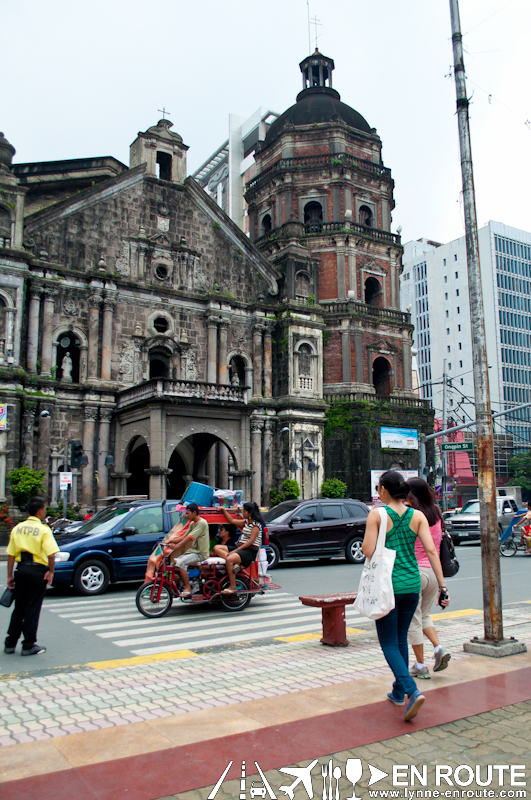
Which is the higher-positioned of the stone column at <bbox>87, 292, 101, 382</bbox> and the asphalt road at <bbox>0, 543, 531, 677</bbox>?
the stone column at <bbox>87, 292, 101, 382</bbox>

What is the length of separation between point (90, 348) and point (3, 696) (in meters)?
24.8

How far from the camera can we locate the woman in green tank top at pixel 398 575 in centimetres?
542

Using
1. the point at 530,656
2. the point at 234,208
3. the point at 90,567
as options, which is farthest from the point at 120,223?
the point at 234,208

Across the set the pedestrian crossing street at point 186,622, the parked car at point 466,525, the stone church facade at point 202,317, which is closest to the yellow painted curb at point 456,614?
the pedestrian crossing street at point 186,622

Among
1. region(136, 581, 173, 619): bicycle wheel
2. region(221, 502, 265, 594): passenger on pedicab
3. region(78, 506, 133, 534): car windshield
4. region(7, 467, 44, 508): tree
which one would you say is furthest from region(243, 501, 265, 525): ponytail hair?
region(7, 467, 44, 508): tree

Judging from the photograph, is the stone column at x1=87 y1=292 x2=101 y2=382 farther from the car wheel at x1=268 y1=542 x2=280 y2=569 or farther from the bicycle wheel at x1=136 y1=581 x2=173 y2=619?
the bicycle wheel at x1=136 y1=581 x2=173 y2=619

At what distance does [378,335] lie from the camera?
40.2 metres

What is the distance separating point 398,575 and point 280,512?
44.4ft

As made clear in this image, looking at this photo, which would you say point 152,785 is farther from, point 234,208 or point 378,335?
point 234,208

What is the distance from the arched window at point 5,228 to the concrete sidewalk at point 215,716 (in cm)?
2409

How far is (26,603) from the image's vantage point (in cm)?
828

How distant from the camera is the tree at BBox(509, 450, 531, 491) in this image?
2739 inches

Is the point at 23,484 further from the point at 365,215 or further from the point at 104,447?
the point at 365,215

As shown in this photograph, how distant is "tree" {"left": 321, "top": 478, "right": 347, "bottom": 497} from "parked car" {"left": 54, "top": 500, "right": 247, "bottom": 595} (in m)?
21.4
